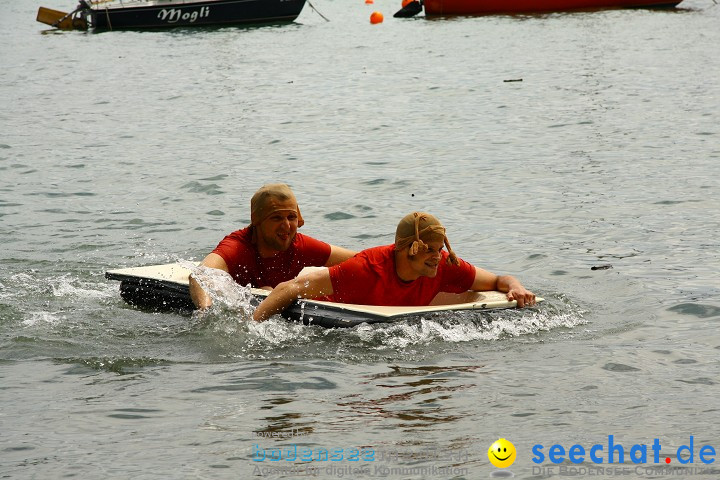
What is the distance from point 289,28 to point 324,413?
1446 inches

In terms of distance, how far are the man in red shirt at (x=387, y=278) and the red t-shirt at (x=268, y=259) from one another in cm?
67

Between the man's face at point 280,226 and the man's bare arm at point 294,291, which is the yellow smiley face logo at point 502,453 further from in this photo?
the man's face at point 280,226

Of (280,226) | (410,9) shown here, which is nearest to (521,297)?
(280,226)

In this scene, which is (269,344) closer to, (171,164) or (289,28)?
(171,164)

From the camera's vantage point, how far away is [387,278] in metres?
8.20

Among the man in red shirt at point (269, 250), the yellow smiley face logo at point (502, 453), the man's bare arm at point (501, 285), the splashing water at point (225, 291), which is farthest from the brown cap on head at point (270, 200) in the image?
the yellow smiley face logo at point (502, 453)

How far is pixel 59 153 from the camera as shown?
18859 millimetres

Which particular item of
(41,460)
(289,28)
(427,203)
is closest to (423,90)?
(427,203)

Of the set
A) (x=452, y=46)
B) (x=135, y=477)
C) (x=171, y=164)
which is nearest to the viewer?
(x=135, y=477)

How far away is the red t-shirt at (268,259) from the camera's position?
9.00 metres

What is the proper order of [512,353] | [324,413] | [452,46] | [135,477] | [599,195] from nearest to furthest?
[135,477] < [324,413] < [512,353] < [599,195] < [452,46]

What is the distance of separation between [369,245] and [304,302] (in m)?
4.15

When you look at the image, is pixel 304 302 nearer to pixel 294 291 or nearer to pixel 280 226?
pixel 294 291

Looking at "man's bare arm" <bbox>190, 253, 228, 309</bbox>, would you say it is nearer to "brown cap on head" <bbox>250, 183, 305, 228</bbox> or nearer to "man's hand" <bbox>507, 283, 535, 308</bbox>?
"brown cap on head" <bbox>250, 183, 305, 228</bbox>
